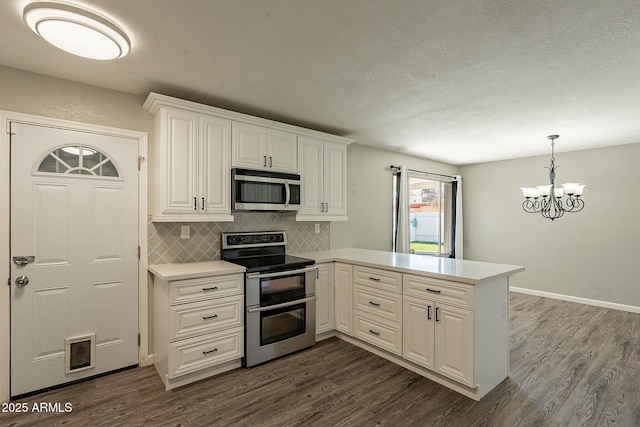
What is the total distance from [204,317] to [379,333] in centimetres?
161

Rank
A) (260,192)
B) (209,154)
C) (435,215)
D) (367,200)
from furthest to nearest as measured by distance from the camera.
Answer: (435,215) → (367,200) → (260,192) → (209,154)

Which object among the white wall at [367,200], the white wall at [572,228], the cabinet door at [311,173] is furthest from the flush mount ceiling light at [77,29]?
the white wall at [572,228]

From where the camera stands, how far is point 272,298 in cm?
294

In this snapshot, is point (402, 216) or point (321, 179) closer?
point (321, 179)

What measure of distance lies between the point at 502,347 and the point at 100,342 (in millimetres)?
3366

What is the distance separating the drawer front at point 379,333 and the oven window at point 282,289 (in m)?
0.67

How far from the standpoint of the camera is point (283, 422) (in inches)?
82.3

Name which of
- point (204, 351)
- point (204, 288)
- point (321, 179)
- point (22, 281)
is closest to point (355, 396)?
point (204, 351)

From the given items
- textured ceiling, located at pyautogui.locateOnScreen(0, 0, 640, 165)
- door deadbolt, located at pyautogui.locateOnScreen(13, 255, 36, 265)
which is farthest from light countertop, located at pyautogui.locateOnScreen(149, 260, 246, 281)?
textured ceiling, located at pyautogui.locateOnScreen(0, 0, 640, 165)

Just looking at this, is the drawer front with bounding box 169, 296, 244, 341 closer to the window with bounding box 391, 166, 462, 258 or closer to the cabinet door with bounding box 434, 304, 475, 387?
the cabinet door with bounding box 434, 304, 475, 387

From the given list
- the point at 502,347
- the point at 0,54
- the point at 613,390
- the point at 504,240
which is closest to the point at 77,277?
the point at 0,54

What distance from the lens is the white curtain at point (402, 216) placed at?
5.12 m

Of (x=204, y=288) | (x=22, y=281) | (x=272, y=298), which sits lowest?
(x=272, y=298)

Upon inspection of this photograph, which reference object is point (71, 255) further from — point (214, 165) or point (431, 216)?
point (431, 216)
